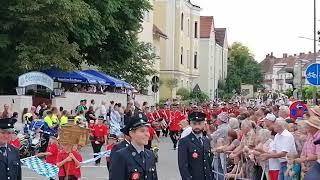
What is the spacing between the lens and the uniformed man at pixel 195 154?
10.4 m

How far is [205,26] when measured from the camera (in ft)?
339

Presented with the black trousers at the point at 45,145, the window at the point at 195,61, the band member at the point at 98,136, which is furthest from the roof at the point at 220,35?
the band member at the point at 98,136

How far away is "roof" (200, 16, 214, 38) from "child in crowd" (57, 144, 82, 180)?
89.7 meters

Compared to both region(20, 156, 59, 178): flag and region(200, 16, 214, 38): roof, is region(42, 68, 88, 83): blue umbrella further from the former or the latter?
region(200, 16, 214, 38): roof

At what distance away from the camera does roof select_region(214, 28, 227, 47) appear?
119537mm

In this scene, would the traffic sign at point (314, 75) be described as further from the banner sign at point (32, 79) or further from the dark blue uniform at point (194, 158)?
the banner sign at point (32, 79)

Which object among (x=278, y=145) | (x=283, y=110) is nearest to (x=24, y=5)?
(x=283, y=110)

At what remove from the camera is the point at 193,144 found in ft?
34.6

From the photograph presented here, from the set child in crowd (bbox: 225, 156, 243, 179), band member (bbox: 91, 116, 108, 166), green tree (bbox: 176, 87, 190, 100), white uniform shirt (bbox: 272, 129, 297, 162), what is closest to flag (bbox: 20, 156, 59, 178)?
child in crowd (bbox: 225, 156, 243, 179)

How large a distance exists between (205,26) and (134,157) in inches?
3814

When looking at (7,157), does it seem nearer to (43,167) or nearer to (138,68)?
(43,167)

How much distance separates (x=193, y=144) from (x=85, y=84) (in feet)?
103

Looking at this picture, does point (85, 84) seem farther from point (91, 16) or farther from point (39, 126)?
point (39, 126)

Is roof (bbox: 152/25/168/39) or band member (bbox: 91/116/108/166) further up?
roof (bbox: 152/25/168/39)
